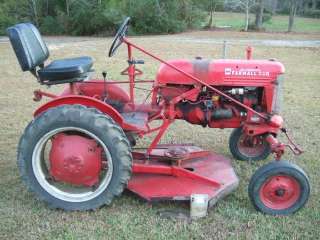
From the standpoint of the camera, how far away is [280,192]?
3.74m

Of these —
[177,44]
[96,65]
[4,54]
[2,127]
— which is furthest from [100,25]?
[2,127]

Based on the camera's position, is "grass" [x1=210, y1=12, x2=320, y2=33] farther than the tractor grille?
Yes

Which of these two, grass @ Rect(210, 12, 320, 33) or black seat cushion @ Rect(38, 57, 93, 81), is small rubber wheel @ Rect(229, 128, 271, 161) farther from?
grass @ Rect(210, 12, 320, 33)

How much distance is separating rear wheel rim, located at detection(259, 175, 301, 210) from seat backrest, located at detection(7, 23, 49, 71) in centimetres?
224

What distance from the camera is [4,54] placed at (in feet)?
46.6

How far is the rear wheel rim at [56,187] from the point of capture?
12.0 feet

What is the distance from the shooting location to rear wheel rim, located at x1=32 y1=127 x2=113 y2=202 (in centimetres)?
367

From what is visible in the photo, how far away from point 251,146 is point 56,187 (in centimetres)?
222

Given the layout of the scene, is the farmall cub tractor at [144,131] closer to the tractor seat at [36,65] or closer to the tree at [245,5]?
the tractor seat at [36,65]

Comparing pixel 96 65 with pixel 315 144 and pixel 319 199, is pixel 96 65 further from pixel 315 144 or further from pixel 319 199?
pixel 319 199

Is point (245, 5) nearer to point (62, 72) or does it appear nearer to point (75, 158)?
point (62, 72)

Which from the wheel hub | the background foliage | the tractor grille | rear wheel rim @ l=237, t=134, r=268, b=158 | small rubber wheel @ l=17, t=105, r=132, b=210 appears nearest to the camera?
small rubber wheel @ l=17, t=105, r=132, b=210

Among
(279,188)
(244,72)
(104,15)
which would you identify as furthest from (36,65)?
(104,15)

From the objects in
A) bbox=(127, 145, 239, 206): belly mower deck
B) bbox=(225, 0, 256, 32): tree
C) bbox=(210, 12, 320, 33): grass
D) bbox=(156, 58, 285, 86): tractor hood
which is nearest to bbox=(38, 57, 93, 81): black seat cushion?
bbox=(156, 58, 285, 86): tractor hood
